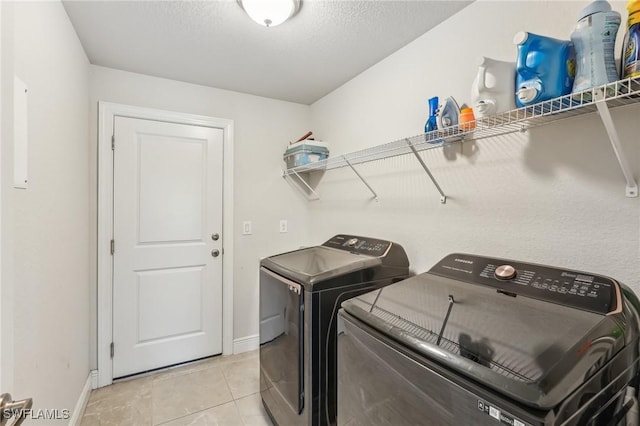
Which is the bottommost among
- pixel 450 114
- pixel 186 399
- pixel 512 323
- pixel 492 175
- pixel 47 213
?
pixel 186 399

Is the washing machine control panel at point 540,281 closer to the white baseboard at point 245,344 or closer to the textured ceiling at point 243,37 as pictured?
Result: the textured ceiling at point 243,37

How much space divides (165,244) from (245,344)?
3.64ft

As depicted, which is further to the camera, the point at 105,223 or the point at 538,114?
the point at 105,223

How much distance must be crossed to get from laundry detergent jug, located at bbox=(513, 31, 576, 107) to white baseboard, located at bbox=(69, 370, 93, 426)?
8.56 ft

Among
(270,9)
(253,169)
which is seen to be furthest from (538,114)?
(253,169)

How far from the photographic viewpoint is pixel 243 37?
68.7 inches

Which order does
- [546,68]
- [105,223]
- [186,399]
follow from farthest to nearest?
[105,223]
[186,399]
[546,68]

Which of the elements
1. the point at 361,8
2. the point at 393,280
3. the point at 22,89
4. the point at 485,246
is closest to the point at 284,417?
the point at 393,280

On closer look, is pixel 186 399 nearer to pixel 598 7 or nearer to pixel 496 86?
pixel 496 86

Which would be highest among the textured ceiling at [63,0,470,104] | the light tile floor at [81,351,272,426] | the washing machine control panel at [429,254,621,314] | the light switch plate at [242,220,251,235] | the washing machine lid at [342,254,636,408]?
the textured ceiling at [63,0,470,104]

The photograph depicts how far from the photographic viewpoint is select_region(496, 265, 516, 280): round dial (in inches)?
42.6

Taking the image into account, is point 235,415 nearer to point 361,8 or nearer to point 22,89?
point 22,89

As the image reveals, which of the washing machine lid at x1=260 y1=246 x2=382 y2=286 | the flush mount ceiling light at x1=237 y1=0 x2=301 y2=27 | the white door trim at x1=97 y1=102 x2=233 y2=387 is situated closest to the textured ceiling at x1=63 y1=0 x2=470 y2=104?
the flush mount ceiling light at x1=237 y1=0 x2=301 y2=27

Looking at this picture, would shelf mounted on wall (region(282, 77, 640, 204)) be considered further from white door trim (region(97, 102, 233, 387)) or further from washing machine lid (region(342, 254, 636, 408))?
white door trim (region(97, 102, 233, 387))
